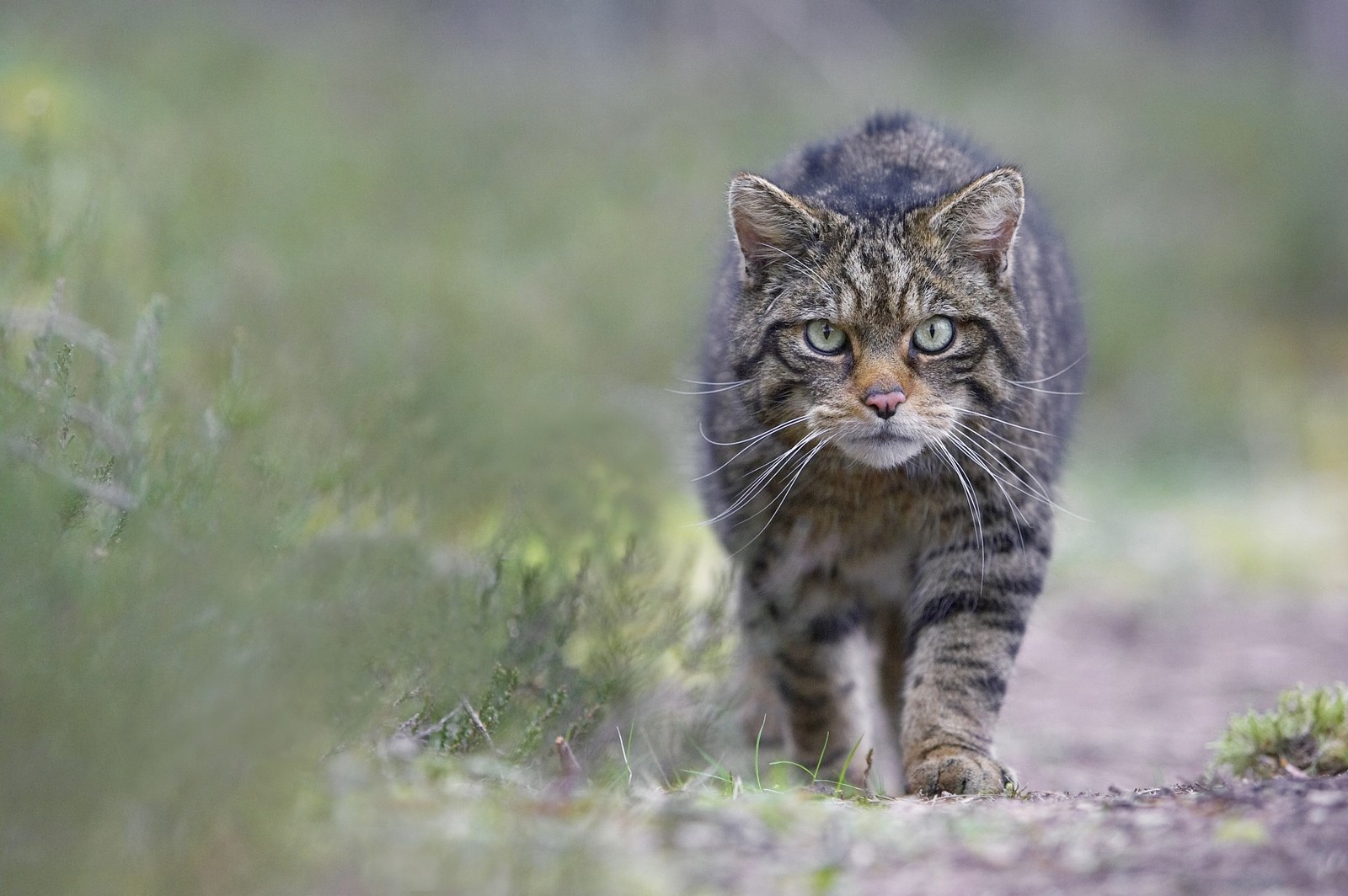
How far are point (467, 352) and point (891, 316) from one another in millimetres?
2995

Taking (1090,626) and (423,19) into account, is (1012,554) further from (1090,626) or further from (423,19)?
(423,19)

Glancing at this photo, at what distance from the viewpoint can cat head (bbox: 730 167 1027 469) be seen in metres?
3.50

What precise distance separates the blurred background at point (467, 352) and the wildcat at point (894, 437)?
38cm

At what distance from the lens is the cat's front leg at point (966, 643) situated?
3629 mm

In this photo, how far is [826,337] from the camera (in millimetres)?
3654

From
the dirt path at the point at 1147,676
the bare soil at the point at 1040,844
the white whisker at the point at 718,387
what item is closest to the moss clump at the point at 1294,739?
the bare soil at the point at 1040,844

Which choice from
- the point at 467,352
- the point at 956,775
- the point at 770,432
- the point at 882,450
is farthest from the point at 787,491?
the point at 467,352

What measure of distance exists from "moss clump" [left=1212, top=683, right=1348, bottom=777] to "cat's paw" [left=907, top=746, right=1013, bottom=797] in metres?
0.69

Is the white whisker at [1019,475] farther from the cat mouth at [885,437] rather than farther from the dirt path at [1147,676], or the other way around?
the dirt path at [1147,676]

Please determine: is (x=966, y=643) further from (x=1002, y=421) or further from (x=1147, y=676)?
(x=1147, y=676)

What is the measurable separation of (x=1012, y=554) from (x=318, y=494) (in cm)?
197

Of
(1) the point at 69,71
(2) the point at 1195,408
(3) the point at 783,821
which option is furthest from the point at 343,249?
(2) the point at 1195,408

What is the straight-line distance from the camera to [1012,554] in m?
3.75

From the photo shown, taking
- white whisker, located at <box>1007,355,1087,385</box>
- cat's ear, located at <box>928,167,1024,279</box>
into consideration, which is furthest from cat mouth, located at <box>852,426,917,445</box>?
cat's ear, located at <box>928,167,1024,279</box>
